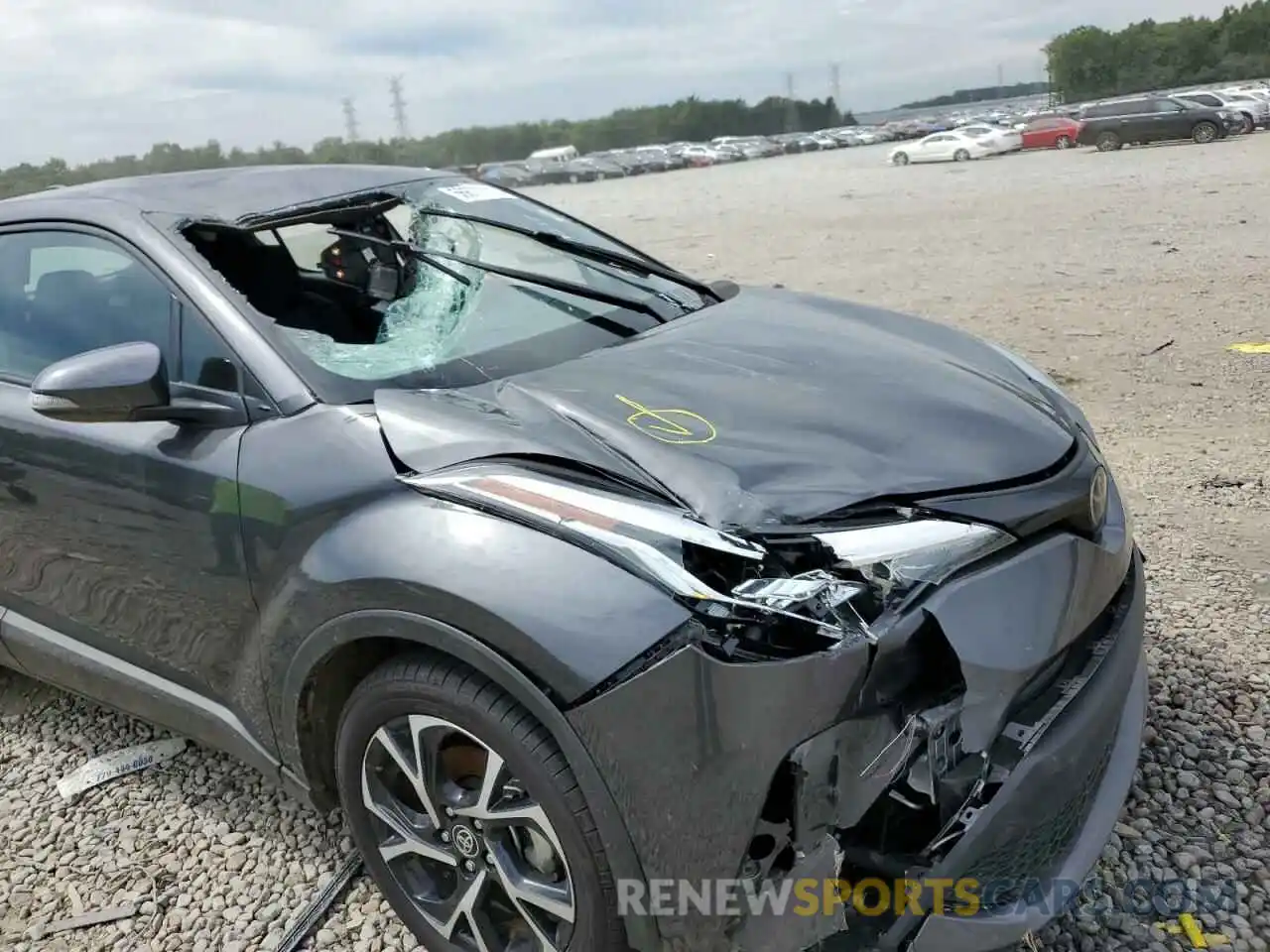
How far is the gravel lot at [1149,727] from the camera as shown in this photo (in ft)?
7.74

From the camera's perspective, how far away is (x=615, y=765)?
5.45 feet

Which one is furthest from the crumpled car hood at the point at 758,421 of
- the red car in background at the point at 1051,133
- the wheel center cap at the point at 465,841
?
the red car in background at the point at 1051,133

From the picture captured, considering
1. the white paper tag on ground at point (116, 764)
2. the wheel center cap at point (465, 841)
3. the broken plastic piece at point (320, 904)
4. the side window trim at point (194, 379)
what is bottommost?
the broken plastic piece at point (320, 904)

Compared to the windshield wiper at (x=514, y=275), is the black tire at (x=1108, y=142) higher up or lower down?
lower down

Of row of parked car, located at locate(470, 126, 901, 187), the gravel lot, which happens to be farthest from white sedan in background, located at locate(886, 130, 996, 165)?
the gravel lot

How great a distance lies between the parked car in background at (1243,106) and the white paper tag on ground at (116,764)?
106ft

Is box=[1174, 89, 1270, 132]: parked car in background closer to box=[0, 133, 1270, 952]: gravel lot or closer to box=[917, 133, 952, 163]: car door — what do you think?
box=[917, 133, 952, 163]: car door

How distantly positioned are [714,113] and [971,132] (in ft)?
190

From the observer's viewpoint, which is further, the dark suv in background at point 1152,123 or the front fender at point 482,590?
the dark suv in background at point 1152,123

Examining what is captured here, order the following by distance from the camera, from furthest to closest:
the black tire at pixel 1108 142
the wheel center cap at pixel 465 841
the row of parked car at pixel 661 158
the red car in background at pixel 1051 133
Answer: the row of parked car at pixel 661 158
the red car in background at pixel 1051 133
the black tire at pixel 1108 142
the wheel center cap at pixel 465 841

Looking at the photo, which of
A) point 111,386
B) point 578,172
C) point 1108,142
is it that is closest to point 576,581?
point 111,386

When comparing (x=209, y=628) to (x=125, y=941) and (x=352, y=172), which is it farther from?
(x=352, y=172)

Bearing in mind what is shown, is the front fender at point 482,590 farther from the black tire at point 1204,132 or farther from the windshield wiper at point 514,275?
the black tire at point 1204,132

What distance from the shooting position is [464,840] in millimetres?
1998
